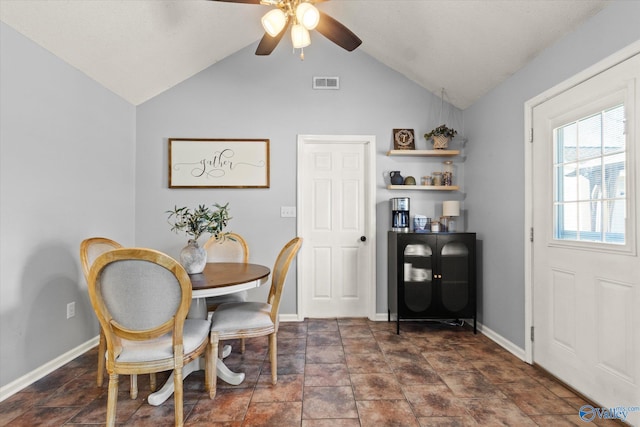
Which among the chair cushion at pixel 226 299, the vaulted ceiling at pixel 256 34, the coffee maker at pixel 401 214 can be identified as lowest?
the chair cushion at pixel 226 299

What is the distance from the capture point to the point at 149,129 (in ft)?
11.6

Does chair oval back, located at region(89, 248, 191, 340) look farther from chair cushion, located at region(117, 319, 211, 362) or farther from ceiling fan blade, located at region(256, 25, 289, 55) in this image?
ceiling fan blade, located at region(256, 25, 289, 55)

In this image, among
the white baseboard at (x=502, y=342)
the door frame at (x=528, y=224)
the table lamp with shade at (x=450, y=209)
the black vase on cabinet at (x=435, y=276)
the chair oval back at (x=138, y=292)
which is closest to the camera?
the chair oval back at (x=138, y=292)

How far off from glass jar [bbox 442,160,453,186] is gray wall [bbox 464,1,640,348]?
0.59 ft

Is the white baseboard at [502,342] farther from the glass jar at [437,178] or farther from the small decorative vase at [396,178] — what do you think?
the small decorative vase at [396,178]

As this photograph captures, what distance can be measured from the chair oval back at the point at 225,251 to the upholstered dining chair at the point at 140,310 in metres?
1.30

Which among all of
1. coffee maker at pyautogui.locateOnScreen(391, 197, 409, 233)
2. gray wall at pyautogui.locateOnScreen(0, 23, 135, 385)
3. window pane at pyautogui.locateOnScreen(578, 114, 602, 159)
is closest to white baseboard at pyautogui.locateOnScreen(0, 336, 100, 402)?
gray wall at pyautogui.locateOnScreen(0, 23, 135, 385)

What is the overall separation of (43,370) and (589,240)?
368cm

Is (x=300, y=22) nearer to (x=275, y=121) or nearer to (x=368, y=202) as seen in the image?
(x=275, y=121)

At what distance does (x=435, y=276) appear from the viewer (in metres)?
3.21

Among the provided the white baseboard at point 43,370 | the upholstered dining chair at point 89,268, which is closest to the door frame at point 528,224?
the upholstered dining chair at point 89,268

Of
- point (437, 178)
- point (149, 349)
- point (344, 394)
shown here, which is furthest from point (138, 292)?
point (437, 178)

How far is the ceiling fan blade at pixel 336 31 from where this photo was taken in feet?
6.89

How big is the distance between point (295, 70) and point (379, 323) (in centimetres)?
283
